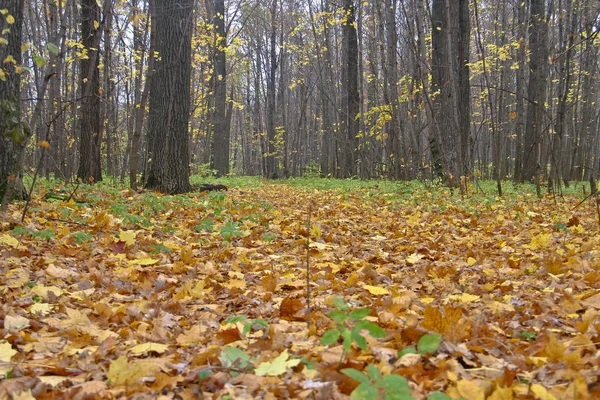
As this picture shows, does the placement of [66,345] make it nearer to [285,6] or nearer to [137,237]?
[137,237]

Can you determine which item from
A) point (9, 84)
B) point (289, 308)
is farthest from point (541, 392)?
point (9, 84)

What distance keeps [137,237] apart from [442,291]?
9.85 ft

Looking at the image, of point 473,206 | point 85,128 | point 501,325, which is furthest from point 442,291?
point 85,128

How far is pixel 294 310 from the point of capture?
2.48 meters

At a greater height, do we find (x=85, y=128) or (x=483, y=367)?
(x=85, y=128)

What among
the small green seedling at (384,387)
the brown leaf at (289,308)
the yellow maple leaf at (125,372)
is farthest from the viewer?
the brown leaf at (289,308)

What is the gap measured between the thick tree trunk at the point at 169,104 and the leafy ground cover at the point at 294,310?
12.7 ft

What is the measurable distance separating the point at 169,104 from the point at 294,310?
25.0 ft

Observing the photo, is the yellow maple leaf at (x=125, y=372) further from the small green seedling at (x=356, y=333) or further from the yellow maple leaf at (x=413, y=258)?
the yellow maple leaf at (x=413, y=258)

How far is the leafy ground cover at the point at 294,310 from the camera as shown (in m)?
1.57

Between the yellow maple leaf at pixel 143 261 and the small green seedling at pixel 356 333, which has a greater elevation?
the small green seedling at pixel 356 333

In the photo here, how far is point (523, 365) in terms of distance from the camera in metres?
1.67

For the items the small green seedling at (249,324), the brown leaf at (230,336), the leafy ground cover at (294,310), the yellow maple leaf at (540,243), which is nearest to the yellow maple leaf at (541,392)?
the leafy ground cover at (294,310)

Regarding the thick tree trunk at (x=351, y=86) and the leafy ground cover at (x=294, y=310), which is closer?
the leafy ground cover at (x=294, y=310)
